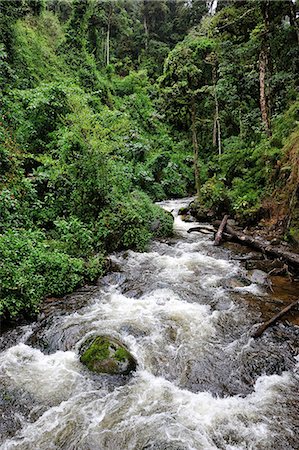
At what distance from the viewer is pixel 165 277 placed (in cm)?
878

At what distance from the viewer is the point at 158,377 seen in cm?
502

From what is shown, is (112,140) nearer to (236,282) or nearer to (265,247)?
(265,247)

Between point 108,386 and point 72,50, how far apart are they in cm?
2482

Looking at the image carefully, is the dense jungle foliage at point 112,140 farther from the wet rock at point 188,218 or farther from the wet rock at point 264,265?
the wet rock at point 264,265

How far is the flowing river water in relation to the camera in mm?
3947

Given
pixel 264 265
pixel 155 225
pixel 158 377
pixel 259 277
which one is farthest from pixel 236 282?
pixel 155 225

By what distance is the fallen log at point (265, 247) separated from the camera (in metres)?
8.76

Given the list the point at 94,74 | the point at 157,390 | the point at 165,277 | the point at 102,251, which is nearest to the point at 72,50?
the point at 94,74

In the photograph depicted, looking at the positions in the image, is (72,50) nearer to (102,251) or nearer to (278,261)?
(102,251)

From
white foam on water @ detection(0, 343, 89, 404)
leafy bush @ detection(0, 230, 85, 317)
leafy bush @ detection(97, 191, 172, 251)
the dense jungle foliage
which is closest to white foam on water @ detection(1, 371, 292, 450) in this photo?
white foam on water @ detection(0, 343, 89, 404)

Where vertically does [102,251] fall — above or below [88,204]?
below

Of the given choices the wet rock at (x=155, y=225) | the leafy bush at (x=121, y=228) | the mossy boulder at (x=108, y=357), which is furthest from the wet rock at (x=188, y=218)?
the mossy boulder at (x=108, y=357)

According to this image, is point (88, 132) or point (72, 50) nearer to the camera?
point (88, 132)

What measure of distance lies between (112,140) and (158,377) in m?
8.62
